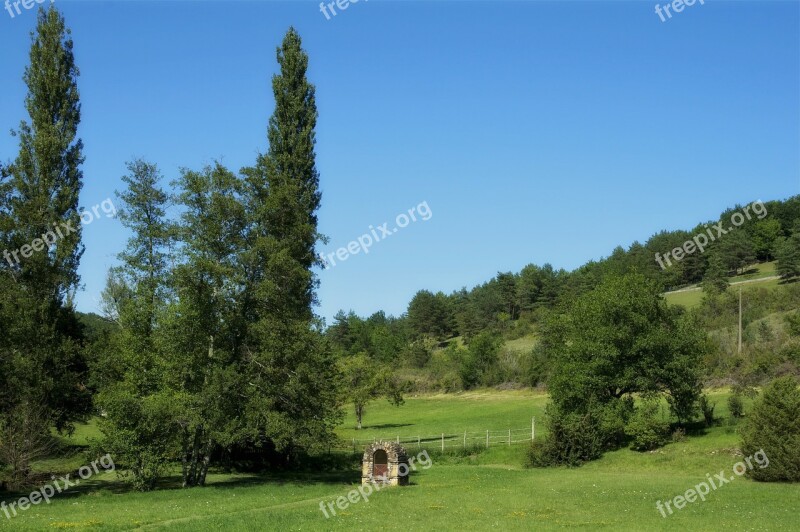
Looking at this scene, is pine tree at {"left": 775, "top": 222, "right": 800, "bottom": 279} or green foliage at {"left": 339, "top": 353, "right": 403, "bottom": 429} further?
pine tree at {"left": 775, "top": 222, "right": 800, "bottom": 279}

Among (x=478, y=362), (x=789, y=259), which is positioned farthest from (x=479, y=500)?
(x=789, y=259)

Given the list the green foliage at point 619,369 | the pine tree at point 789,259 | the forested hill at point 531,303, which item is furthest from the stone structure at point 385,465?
the pine tree at point 789,259

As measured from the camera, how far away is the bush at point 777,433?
2973 centimetres

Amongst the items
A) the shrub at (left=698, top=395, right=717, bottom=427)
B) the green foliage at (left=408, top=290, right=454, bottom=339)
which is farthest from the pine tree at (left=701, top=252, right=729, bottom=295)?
the shrub at (left=698, top=395, right=717, bottom=427)

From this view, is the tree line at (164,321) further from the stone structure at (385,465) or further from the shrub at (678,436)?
the shrub at (678,436)

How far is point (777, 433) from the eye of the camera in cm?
3042

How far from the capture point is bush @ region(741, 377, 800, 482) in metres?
29.7

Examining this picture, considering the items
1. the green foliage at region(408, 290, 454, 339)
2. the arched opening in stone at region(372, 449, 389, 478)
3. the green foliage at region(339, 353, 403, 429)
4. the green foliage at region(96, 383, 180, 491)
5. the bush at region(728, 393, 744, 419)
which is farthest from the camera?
the green foliage at region(408, 290, 454, 339)

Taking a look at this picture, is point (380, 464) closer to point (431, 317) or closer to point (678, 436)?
point (678, 436)

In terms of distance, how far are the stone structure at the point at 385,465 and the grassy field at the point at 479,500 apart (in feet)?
3.45

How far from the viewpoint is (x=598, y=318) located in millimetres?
45000

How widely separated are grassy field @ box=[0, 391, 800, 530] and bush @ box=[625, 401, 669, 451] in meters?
0.80

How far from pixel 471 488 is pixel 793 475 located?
13.6 meters

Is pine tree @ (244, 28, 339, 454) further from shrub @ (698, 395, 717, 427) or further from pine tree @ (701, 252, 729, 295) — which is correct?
pine tree @ (701, 252, 729, 295)
